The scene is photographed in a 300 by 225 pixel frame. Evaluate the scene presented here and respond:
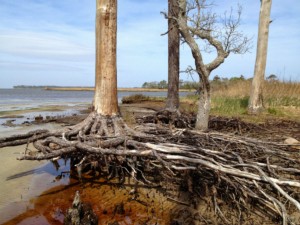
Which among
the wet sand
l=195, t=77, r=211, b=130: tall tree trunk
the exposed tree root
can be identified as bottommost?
the wet sand

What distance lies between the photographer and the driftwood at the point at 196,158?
3572 mm

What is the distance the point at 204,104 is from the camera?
238 inches

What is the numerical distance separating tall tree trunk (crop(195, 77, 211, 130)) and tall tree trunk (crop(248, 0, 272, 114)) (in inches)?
221

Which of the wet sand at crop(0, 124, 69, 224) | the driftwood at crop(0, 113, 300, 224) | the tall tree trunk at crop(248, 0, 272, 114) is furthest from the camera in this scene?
the tall tree trunk at crop(248, 0, 272, 114)

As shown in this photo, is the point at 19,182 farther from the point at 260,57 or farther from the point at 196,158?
the point at 260,57

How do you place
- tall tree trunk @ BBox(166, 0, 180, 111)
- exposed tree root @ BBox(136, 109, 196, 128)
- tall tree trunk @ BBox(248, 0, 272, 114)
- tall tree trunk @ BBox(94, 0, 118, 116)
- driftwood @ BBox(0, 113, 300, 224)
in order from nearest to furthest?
driftwood @ BBox(0, 113, 300, 224) < tall tree trunk @ BBox(94, 0, 118, 116) < exposed tree root @ BBox(136, 109, 196, 128) < tall tree trunk @ BBox(166, 0, 180, 111) < tall tree trunk @ BBox(248, 0, 272, 114)

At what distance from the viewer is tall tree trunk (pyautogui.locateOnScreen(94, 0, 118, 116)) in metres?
5.77

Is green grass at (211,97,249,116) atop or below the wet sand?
atop

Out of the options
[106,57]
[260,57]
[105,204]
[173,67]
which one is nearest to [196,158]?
[105,204]

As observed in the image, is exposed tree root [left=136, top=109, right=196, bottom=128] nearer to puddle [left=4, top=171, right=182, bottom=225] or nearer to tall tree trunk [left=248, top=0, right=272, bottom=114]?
puddle [left=4, top=171, right=182, bottom=225]

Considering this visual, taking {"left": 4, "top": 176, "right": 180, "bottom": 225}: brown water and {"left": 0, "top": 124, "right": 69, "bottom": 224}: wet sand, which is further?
{"left": 0, "top": 124, "right": 69, "bottom": 224}: wet sand

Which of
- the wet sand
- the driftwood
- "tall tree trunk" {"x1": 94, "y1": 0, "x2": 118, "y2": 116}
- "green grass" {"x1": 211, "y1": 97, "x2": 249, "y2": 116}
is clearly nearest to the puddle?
the wet sand

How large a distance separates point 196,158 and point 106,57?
116 inches

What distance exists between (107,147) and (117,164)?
0.41 metres
